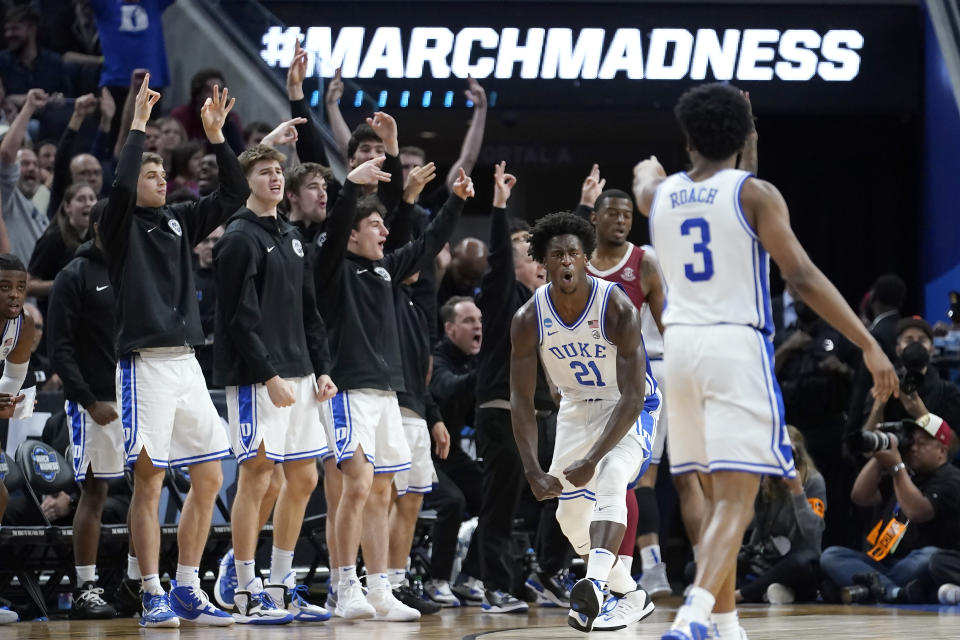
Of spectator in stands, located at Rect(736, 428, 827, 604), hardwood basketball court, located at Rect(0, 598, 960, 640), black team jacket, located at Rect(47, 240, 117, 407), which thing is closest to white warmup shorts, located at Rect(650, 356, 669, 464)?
hardwood basketball court, located at Rect(0, 598, 960, 640)

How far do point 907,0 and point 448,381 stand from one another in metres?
8.10

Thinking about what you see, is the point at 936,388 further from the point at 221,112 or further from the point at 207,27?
the point at 207,27

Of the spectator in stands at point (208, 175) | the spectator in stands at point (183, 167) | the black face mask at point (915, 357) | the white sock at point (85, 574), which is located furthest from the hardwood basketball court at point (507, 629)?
the spectator in stands at point (183, 167)

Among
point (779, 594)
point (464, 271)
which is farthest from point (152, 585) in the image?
point (779, 594)

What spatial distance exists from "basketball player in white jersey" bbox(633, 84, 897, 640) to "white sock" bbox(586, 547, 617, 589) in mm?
1192

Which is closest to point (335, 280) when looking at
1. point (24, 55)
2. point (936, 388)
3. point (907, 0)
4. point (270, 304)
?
point (270, 304)

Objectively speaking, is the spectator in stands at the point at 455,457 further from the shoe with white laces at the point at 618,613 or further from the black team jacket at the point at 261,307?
the shoe with white laces at the point at 618,613

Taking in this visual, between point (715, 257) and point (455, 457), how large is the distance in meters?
5.21

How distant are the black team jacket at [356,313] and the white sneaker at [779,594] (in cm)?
→ 365

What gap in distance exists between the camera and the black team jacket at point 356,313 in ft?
24.6

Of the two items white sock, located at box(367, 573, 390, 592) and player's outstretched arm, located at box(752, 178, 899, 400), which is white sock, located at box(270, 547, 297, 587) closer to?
white sock, located at box(367, 573, 390, 592)

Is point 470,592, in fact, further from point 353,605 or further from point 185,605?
point 185,605

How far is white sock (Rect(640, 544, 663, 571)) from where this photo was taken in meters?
8.28

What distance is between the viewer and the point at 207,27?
13.3m
